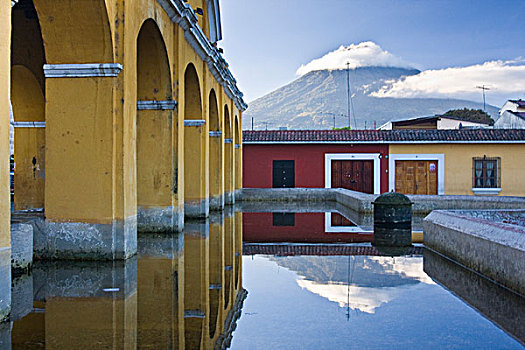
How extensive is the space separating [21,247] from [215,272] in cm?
211

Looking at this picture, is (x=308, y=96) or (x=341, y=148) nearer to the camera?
(x=341, y=148)

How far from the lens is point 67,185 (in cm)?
674

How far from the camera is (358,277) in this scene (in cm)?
600

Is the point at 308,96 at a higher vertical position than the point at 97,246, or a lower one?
higher

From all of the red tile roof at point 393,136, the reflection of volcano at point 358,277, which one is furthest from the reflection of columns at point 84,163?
the red tile roof at point 393,136

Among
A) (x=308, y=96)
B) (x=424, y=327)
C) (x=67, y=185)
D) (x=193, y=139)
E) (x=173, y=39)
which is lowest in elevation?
(x=424, y=327)

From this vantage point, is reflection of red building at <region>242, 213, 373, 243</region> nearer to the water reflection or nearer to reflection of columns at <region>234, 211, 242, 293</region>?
reflection of columns at <region>234, 211, 242, 293</region>

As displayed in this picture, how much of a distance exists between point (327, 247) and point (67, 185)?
3.94 meters

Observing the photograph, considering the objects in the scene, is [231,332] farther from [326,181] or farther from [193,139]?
[326,181]

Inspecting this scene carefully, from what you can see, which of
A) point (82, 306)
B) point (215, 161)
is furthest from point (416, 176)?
point (82, 306)

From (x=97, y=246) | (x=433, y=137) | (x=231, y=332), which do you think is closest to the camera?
(x=231, y=332)

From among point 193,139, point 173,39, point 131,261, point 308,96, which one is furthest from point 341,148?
point 308,96

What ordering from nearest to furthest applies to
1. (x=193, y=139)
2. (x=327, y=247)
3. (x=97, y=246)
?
(x=97, y=246), (x=327, y=247), (x=193, y=139)

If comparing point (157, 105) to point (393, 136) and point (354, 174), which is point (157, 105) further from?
point (393, 136)
